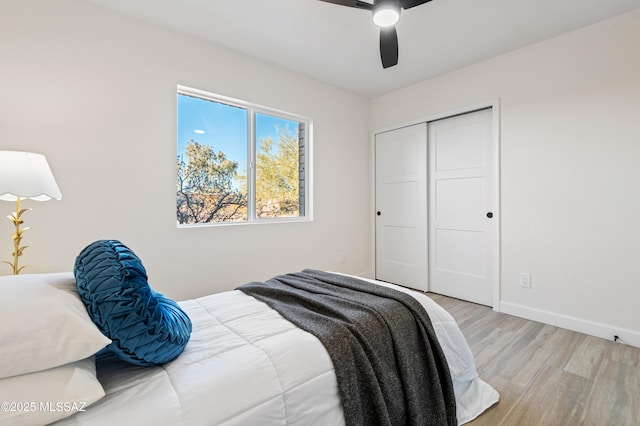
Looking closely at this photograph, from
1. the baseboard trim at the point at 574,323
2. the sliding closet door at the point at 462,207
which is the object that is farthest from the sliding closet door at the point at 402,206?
the baseboard trim at the point at 574,323

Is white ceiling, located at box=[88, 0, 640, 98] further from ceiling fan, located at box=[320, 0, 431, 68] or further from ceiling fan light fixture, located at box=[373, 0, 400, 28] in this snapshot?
ceiling fan light fixture, located at box=[373, 0, 400, 28]

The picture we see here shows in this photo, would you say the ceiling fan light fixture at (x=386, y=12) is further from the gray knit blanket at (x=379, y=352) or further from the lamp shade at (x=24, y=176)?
the lamp shade at (x=24, y=176)

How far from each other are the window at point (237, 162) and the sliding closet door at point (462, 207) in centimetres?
157

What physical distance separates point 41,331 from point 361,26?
274cm

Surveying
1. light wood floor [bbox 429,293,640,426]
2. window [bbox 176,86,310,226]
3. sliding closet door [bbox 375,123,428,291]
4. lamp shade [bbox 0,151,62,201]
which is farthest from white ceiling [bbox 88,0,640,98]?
light wood floor [bbox 429,293,640,426]

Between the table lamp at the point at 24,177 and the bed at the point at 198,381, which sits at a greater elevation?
the table lamp at the point at 24,177

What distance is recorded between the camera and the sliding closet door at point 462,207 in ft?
10.2

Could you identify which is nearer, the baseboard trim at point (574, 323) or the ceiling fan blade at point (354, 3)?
the ceiling fan blade at point (354, 3)

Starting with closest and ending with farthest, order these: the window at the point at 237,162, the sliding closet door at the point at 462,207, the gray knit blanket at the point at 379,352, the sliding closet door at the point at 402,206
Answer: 1. the gray knit blanket at the point at 379,352
2. the window at the point at 237,162
3. the sliding closet door at the point at 462,207
4. the sliding closet door at the point at 402,206

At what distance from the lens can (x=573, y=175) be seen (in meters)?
2.52

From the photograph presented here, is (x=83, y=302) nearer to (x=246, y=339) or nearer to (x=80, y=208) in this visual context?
(x=246, y=339)

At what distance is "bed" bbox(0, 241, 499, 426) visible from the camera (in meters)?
0.71

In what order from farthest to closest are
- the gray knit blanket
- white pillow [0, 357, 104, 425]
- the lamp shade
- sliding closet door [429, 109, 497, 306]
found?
sliding closet door [429, 109, 497, 306]
the lamp shade
the gray knit blanket
white pillow [0, 357, 104, 425]

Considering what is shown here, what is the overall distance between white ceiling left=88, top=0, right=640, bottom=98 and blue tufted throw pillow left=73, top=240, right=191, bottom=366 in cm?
211
